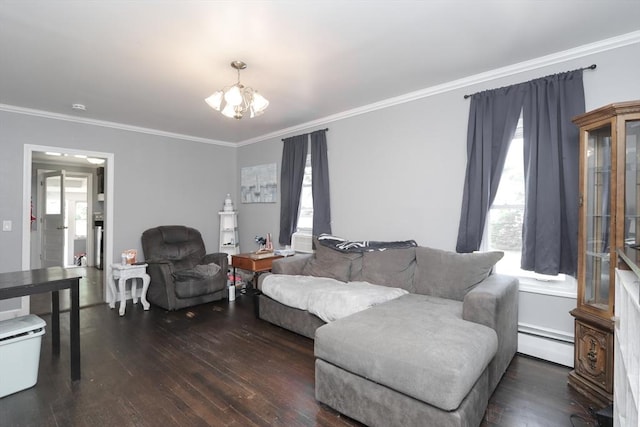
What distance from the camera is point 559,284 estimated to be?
2621 millimetres

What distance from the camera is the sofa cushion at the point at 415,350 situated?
1.58m

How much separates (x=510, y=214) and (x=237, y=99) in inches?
Result: 102

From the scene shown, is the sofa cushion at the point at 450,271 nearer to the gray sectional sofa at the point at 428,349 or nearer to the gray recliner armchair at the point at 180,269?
the gray sectional sofa at the point at 428,349

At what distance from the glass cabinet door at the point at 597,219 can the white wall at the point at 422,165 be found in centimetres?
39

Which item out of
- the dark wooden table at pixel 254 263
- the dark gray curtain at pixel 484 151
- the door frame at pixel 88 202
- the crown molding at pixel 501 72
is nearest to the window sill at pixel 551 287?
the dark gray curtain at pixel 484 151

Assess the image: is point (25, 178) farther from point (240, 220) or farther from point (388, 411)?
point (388, 411)

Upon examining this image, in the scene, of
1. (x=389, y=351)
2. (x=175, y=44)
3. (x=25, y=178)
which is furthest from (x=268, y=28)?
(x=25, y=178)

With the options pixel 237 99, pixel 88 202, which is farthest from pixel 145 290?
pixel 88 202

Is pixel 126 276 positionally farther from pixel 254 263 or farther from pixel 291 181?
pixel 291 181

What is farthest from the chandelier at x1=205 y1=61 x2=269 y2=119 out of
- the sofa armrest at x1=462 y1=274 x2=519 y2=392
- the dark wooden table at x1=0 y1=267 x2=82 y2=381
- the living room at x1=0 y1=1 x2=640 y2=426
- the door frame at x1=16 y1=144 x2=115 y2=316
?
the door frame at x1=16 y1=144 x2=115 y2=316

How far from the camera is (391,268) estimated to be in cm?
322

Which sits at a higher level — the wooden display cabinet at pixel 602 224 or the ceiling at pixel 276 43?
the ceiling at pixel 276 43

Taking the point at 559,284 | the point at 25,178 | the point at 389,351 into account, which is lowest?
the point at 389,351

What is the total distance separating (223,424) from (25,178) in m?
3.94
